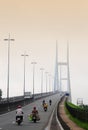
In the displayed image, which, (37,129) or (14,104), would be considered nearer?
(37,129)

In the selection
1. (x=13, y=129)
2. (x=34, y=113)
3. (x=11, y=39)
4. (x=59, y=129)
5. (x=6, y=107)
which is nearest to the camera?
(x=59, y=129)

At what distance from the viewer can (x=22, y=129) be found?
3503 cm

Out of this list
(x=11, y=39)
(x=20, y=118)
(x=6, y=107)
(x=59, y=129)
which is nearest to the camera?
(x=59, y=129)

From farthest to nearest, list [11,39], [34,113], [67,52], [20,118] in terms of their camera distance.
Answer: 1. [67,52]
2. [11,39]
3. [34,113]
4. [20,118]

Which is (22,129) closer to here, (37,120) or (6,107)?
(37,120)

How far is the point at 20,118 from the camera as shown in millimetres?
42125

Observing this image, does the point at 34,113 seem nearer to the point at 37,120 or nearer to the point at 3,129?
the point at 37,120

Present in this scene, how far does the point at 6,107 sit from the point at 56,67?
12790 cm

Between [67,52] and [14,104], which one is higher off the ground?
[67,52]

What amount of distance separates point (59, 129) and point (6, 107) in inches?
1527

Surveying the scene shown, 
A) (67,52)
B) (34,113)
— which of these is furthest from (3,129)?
(67,52)

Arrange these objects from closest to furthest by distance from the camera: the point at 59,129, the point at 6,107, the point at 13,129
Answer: the point at 59,129 < the point at 13,129 < the point at 6,107

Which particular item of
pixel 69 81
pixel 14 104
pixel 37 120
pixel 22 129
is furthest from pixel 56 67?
pixel 22 129

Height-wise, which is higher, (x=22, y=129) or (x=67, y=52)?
(x=67, y=52)
